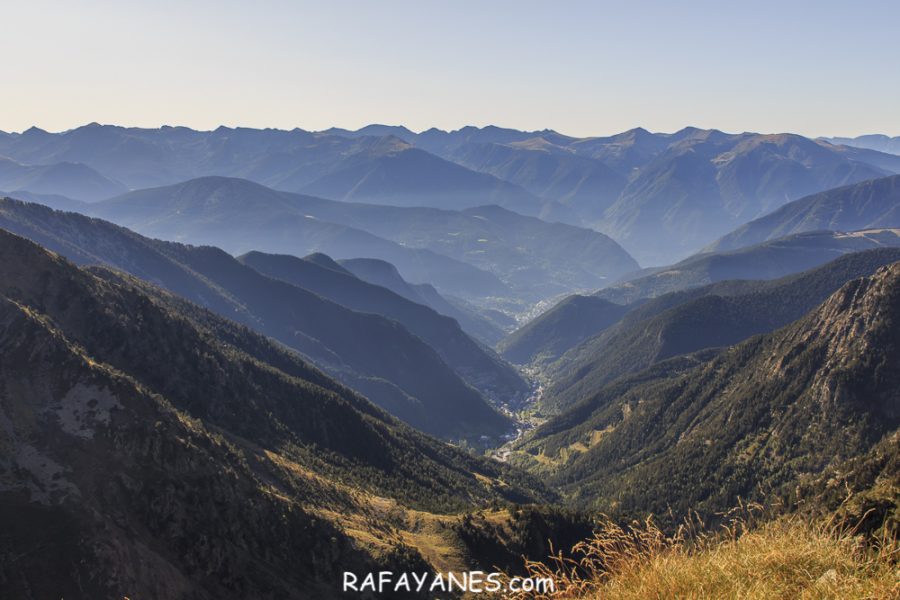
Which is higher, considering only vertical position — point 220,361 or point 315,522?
point 220,361

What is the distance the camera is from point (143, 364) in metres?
120

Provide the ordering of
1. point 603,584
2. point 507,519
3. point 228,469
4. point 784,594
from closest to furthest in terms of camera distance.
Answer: point 784,594 → point 603,584 → point 228,469 → point 507,519

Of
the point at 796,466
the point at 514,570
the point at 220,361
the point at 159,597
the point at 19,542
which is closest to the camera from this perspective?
the point at 19,542

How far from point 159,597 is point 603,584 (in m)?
59.6

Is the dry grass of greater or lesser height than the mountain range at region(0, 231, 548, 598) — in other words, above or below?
above

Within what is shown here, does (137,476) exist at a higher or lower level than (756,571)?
lower

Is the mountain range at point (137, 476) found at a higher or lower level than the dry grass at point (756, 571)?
lower

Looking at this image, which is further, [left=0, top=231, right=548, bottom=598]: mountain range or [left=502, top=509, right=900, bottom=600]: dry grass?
[left=0, top=231, right=548, bottom=598]: mountain range

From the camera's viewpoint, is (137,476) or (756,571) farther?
(137,476)

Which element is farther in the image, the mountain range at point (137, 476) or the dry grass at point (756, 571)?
the mountain range at point (137, 476)

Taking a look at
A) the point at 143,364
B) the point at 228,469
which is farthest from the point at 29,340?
the point at 143,364

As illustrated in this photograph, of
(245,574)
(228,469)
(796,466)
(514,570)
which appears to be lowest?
(796,466)

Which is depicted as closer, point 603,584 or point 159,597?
point 603,584

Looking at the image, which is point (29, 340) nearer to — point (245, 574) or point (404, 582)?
point (245, 574)
